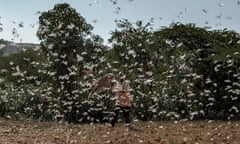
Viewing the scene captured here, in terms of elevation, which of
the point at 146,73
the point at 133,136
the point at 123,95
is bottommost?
the point at 133,136

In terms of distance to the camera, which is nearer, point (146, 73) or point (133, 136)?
point (133, 136)

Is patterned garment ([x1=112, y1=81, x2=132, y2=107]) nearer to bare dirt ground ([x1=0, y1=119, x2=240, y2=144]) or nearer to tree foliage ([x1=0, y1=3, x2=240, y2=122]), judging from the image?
bare dirt ground ([x1=0, y1=119, x2=240, y2=144])

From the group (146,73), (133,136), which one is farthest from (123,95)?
(146,73)

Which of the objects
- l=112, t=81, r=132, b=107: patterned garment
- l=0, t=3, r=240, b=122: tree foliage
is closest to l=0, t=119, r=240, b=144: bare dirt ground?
l=112, t=81, r=132, b=107: patterned garment

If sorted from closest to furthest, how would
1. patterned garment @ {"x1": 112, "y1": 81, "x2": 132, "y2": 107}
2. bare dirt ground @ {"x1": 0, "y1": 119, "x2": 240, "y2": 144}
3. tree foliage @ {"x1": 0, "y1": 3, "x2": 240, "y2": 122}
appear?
bare dirt ground @ {"x1": 0, "y1": 119, "x2": 240, "y2": 144}
patterned garment @ {"x1": 112, "y1": 81, "x2": 132, "y2": 107}
tree foliage @ {"x1": 0, "y1": 3, "x2": 240, "y2": 122}

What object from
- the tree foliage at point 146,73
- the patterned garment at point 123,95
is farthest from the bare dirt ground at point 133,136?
the tree foliage at point 146,73

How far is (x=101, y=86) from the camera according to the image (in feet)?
58.7

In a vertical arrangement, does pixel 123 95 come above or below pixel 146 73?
below

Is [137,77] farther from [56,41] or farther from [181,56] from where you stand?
[56,41]

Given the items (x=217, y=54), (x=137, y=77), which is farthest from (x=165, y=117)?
(x=217, y=54)

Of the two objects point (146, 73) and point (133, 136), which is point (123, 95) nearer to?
point (133, 136)

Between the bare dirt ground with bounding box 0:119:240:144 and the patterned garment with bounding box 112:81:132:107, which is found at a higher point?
the patterned garment with bounding box 112:81:132:107

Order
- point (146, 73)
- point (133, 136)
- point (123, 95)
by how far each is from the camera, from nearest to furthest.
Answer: point (133, 136) → point (123, 95) → point (146, 73)

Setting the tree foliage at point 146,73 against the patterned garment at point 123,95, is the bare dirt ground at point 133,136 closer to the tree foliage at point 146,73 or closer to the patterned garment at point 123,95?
the patterned garment at point 123,95
